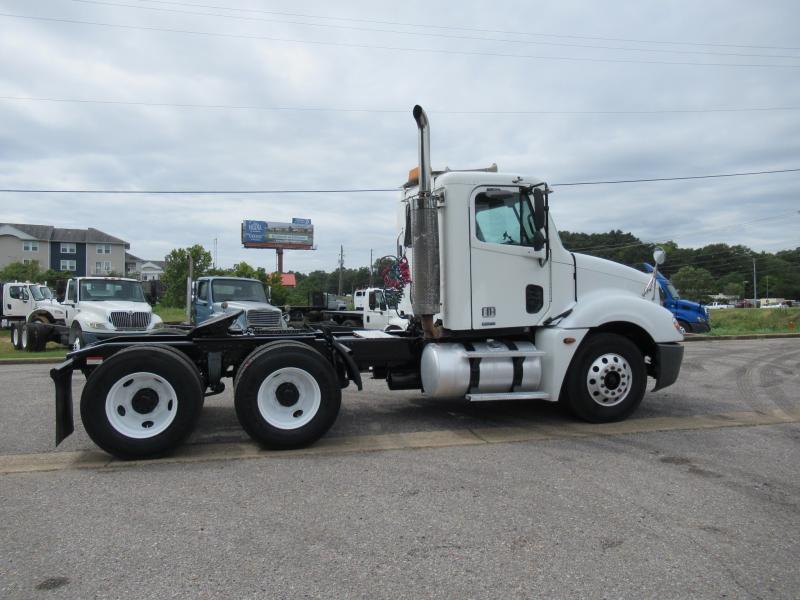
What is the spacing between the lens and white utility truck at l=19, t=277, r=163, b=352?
13.6 m

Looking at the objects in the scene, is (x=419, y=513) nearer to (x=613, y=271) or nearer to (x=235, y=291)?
(x=613, y=271)

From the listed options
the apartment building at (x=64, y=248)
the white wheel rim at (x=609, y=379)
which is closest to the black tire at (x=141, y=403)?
the white wheel rim at (x=609, y=379)

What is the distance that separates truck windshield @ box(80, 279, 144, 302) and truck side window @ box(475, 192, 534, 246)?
1157 centimetres

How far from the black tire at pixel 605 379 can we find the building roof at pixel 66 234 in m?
79.8

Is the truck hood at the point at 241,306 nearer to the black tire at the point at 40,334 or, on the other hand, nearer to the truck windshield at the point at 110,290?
the truck windshield at the point at 110,290

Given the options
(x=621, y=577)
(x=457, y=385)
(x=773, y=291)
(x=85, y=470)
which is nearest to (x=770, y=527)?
(x=621, y=577)

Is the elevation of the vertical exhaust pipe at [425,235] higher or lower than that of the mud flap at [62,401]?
higher

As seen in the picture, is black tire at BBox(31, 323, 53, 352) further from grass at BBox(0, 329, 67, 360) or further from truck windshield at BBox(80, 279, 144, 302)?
truck windshield at BBox(80, 279, 144, 302)

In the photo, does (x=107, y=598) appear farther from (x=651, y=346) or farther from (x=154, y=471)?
(x=651, y=346)

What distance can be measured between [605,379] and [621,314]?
782mm

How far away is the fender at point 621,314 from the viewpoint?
6594mm

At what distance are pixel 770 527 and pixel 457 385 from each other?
3.11 meters

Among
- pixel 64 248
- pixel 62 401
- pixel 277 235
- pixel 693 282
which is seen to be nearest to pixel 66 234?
pixel 64 248

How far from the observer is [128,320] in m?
13.7
